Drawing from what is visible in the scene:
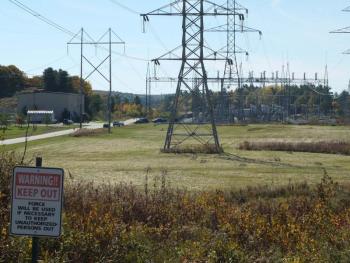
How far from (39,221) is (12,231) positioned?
268 millimetres

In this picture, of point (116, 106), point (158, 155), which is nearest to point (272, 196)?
point (158, 155)

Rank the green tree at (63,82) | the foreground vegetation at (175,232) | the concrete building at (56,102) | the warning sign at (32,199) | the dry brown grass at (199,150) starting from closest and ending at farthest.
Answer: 1. the warning sign at (32,199)
2. the foreground vegetation at (175,232)
3. the dry brown grass at (199,150)
4. the concrete building at (56,102)
5. the green tree at (63,82)

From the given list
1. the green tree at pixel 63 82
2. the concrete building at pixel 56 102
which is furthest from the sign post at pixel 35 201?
the green tree at pixel 63 82

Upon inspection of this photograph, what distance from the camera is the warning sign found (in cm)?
675

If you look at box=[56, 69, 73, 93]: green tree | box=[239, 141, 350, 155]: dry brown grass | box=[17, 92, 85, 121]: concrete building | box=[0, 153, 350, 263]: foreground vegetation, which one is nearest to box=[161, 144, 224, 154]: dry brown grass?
box=[239, 141, 350, 155]: dry brown grass

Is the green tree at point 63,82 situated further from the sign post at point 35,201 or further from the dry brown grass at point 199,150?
the sign post at point 35,201

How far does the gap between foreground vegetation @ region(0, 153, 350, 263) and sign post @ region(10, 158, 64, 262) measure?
1441 mm

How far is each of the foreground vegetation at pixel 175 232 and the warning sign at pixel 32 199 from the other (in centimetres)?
144

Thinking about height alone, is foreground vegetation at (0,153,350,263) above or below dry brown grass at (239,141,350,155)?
above

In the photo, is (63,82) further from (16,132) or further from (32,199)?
(32,199)

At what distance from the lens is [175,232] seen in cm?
1080

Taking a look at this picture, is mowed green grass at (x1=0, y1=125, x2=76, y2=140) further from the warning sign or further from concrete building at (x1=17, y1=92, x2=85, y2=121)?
concrete building at (x1=17, y1=92, x2=85, y2=121)

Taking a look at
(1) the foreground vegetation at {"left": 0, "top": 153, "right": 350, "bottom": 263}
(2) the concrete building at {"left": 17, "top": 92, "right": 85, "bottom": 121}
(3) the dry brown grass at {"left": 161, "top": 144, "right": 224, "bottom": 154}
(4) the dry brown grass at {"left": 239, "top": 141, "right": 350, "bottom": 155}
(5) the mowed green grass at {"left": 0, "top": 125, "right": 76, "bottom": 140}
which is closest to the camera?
(1) the foreground vegetation at {"left": 0, "top": 153, "right": 350, "bottom": 263}

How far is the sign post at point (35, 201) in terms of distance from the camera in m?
6.75
